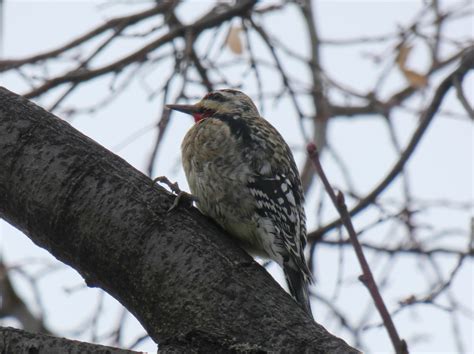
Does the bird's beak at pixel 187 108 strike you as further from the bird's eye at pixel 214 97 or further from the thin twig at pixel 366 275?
the thin twig at pixel 366 275

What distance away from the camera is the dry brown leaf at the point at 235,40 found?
226 inches

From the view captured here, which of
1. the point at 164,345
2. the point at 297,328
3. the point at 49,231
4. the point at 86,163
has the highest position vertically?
the point at 86,163

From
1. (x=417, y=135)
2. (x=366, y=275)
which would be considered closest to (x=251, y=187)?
(x=417, y=135)

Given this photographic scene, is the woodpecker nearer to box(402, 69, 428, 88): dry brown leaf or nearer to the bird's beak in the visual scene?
the bird's beak

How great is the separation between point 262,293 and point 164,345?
1.26 feet

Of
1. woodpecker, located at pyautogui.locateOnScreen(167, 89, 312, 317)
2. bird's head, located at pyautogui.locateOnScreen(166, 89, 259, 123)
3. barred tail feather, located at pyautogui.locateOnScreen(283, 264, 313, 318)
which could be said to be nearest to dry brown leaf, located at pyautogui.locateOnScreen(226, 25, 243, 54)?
bird's head, located at pyautogui.locateOnScreen(166, 89, 259, 123)

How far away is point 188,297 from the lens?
2602mm

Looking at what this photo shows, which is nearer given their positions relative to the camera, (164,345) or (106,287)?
(164,345)

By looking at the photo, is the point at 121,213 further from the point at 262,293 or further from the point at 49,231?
the point at 262,293

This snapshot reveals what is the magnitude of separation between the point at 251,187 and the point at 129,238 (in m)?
1.58

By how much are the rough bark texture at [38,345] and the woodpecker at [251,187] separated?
5.20 feet

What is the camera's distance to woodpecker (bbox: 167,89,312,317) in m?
4.06

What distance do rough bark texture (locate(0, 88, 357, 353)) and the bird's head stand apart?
84.1 inches

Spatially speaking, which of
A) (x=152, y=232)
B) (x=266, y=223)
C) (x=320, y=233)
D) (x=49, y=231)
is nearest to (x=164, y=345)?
(x=152, y=232)
